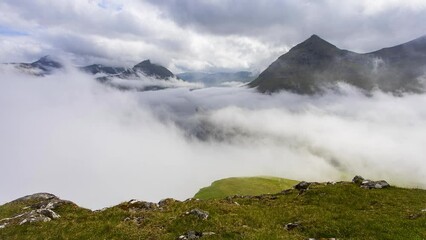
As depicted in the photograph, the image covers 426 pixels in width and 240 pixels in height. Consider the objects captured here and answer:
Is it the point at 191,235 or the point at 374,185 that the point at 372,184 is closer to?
the point at 374,185

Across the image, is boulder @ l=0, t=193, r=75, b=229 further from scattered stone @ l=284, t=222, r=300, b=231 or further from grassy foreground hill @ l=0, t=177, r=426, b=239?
scattered stone @ l=284, t=222, r=300, b=231

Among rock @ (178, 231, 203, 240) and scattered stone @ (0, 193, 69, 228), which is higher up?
rock @ (178, 231, 203, 240)

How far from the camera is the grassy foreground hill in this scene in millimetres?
26484

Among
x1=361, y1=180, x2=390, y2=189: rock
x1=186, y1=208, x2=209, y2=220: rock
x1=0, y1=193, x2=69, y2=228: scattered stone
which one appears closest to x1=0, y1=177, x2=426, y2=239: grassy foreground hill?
x1=186, y1=208, x2=209, y2=220: rock

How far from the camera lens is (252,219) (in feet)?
104

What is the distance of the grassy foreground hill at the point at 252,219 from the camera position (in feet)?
86.9

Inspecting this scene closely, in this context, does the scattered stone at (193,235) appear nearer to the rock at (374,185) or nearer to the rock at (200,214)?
the rock at (200,214)

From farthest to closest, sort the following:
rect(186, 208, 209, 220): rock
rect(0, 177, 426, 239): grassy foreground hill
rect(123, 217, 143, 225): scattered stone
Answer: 1. rect(123, 217, 143, 225): scattered stone
2. rect(186, 208, 209, 220): rock
3. rect(0, 177, 426, 239): grassy foreground hill

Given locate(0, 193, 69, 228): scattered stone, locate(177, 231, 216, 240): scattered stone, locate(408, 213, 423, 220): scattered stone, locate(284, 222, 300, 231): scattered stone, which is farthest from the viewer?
locate(0, 193, 69, 228): scattered stone

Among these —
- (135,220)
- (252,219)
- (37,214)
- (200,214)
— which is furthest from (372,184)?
(37,214)

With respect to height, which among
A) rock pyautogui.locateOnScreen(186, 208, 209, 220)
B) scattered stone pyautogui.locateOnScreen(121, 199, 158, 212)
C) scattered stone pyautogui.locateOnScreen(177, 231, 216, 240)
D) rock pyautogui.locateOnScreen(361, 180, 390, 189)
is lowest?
scattered stone pyautogui.locateOnScreen(121, 199, 158, 212)

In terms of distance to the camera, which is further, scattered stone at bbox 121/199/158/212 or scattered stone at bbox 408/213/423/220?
scattered stone at bbox 121/199/158/212

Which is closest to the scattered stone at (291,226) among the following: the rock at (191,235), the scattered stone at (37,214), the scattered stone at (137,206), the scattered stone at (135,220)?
the rock at (191,235)

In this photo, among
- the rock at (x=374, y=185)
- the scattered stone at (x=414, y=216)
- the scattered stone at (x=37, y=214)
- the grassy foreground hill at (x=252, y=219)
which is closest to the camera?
the grassy foreground hill at (x=252, y=219)
